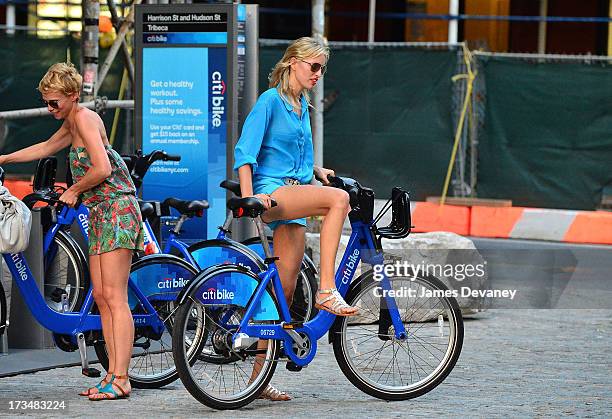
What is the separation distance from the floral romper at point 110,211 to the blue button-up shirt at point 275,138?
620 mm

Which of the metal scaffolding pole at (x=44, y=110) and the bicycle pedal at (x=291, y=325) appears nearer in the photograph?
the bicycle pedal at (x=291, y=325)

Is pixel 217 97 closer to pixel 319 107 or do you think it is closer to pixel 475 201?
pixel 319 107

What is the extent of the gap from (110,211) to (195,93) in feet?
7.74

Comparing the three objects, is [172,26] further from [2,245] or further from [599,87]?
[599,87]

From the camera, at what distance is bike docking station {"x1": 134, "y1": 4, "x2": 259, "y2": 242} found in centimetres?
924

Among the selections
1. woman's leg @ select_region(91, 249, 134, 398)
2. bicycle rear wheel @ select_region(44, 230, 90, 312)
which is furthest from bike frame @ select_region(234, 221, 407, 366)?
bicycle rear wheel @ select_region(44, 230, 90, 312)

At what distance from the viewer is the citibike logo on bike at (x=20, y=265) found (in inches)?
285

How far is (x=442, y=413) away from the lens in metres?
6.87

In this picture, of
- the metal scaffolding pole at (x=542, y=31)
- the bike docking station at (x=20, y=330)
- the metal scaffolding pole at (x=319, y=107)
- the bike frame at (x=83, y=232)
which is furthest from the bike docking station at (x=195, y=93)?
the metal scaffolding pole at (x=542, y=31)

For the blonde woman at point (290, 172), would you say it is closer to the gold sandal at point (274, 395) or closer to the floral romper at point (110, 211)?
the gold sandal at point (274, 395)

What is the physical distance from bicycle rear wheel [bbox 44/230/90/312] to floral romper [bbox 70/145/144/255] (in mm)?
938

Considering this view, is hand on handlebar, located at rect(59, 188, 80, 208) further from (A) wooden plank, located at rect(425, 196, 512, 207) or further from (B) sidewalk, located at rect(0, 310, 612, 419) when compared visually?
(A) wooden plank, located at rect(425, 196, 512, 207)

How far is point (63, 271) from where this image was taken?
8102 millimetres

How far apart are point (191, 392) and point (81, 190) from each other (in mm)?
1151
